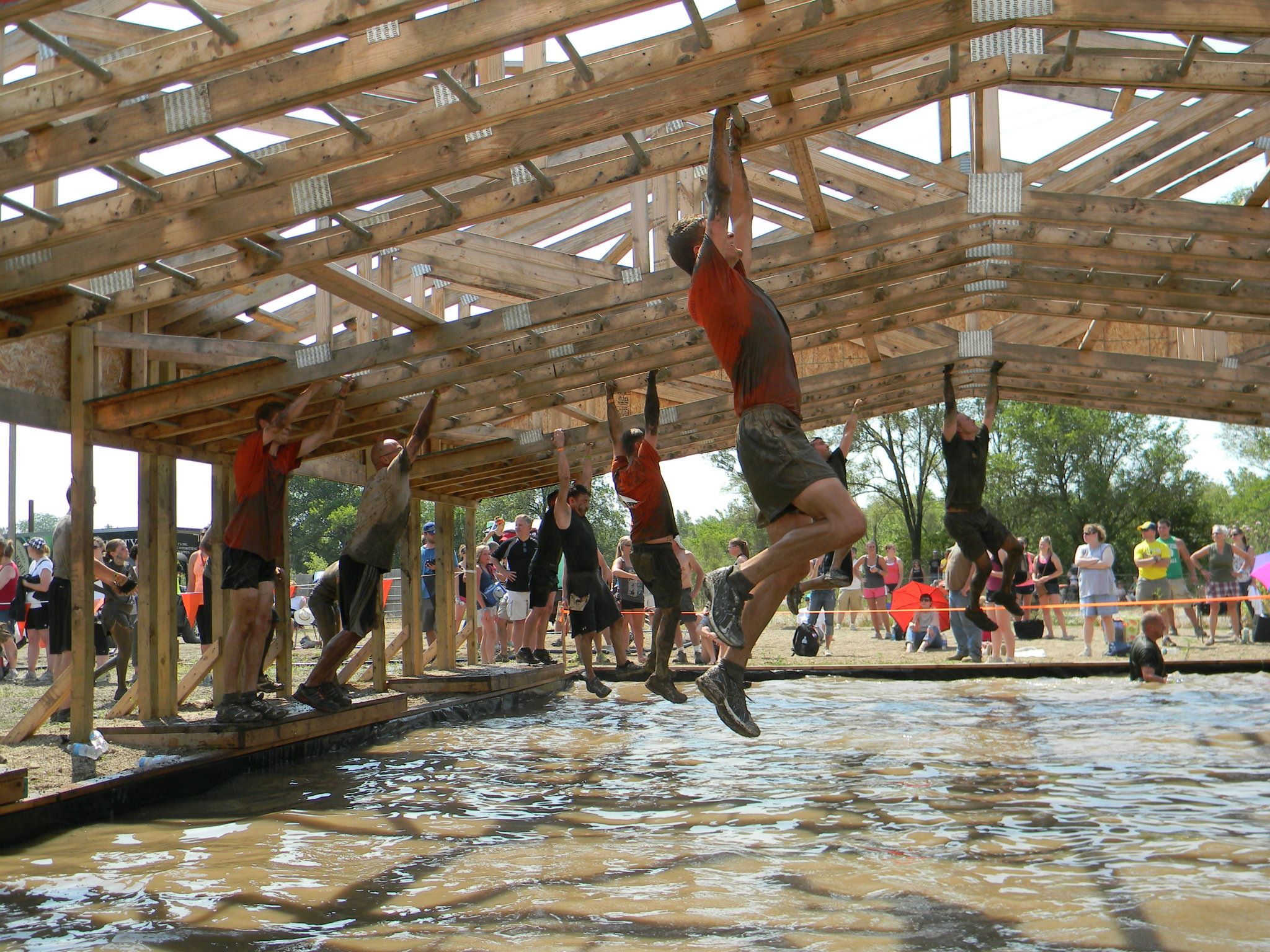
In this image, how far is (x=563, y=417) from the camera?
15.4 m

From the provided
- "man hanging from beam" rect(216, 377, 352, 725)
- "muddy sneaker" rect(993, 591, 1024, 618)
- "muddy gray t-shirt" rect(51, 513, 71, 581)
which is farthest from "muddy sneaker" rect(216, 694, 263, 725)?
"muddy sneaker" rect(993, 591, 1024, 618)

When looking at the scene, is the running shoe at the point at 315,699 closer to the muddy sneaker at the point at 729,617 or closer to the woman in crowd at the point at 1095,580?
the muddy sneaker at the point at 729,617

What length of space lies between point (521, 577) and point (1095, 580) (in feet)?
22.9

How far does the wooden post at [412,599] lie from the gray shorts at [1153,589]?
927 cm

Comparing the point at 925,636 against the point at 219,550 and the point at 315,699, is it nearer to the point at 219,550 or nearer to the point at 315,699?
the point at 219,550

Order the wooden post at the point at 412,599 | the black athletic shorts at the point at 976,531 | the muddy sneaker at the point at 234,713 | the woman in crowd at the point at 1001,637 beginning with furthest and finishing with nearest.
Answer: the woman in crowd at the point at 1001,637
the wooden post at the point at 412,599
the black athletic shorts at the point at 976,531
the muddy sneaker at the point at 234,713

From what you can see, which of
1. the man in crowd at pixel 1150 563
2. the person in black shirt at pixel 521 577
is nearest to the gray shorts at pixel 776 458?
the person in black shirt at pixel 521 577

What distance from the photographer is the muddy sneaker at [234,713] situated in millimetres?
7297

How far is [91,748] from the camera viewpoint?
667cm

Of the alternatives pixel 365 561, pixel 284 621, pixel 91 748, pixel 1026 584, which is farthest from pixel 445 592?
pixel 1026 584

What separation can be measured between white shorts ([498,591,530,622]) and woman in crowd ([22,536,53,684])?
5.11 metres

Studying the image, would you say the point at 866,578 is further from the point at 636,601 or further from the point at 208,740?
the point at 208,740

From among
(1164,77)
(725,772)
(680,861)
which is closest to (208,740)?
(725,772)

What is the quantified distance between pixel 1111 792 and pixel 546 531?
18.3ft
